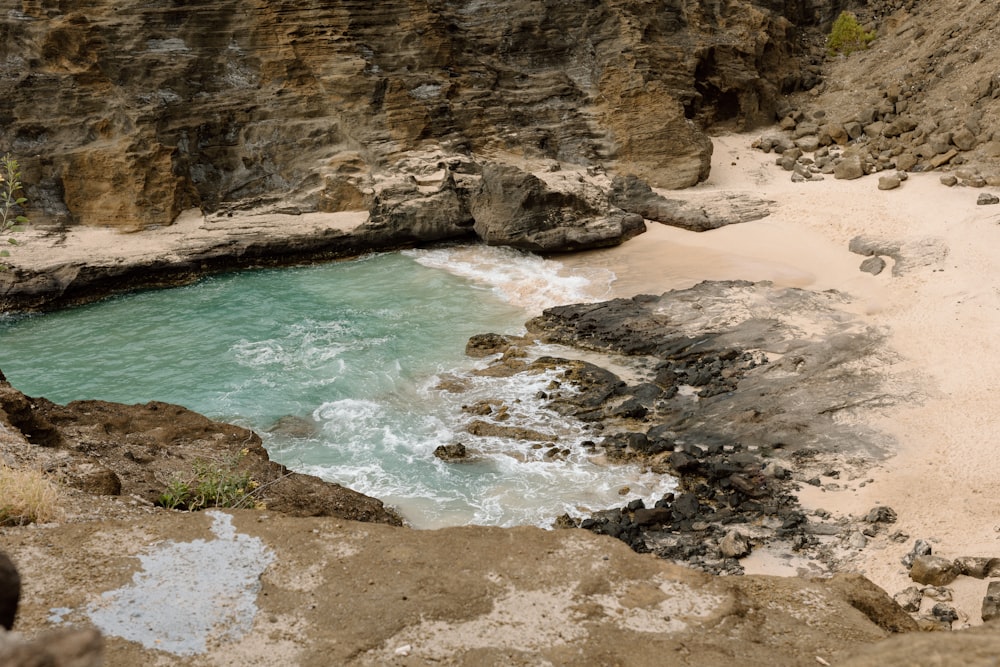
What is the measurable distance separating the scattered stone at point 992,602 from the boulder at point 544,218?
13.4 metres

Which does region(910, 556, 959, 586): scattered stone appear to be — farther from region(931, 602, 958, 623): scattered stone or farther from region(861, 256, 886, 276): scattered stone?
region(861, 256, 886, 276): scattered stone

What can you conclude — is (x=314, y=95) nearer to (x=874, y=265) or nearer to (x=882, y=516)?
(x=874, y=265)

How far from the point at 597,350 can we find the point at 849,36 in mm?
19822

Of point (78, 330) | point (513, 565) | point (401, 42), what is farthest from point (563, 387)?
point (401, 42)

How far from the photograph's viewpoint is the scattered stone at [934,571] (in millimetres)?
7828

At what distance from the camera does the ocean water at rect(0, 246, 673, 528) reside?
35.4 ft

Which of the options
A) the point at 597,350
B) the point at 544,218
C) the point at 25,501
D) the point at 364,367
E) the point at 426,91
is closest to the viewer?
the point at 25,501

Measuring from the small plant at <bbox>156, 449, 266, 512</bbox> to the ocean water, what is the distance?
355 cm

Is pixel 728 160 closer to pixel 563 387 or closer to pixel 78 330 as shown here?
pixel 563 387

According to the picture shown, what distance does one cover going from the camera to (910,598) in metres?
7.69

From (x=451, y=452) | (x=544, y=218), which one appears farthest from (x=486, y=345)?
(x=544, y=218)

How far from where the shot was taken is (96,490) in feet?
20.1

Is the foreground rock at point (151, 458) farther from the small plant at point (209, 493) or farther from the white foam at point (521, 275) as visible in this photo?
the white foam at point (521, 275)

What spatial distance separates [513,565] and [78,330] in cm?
1510
